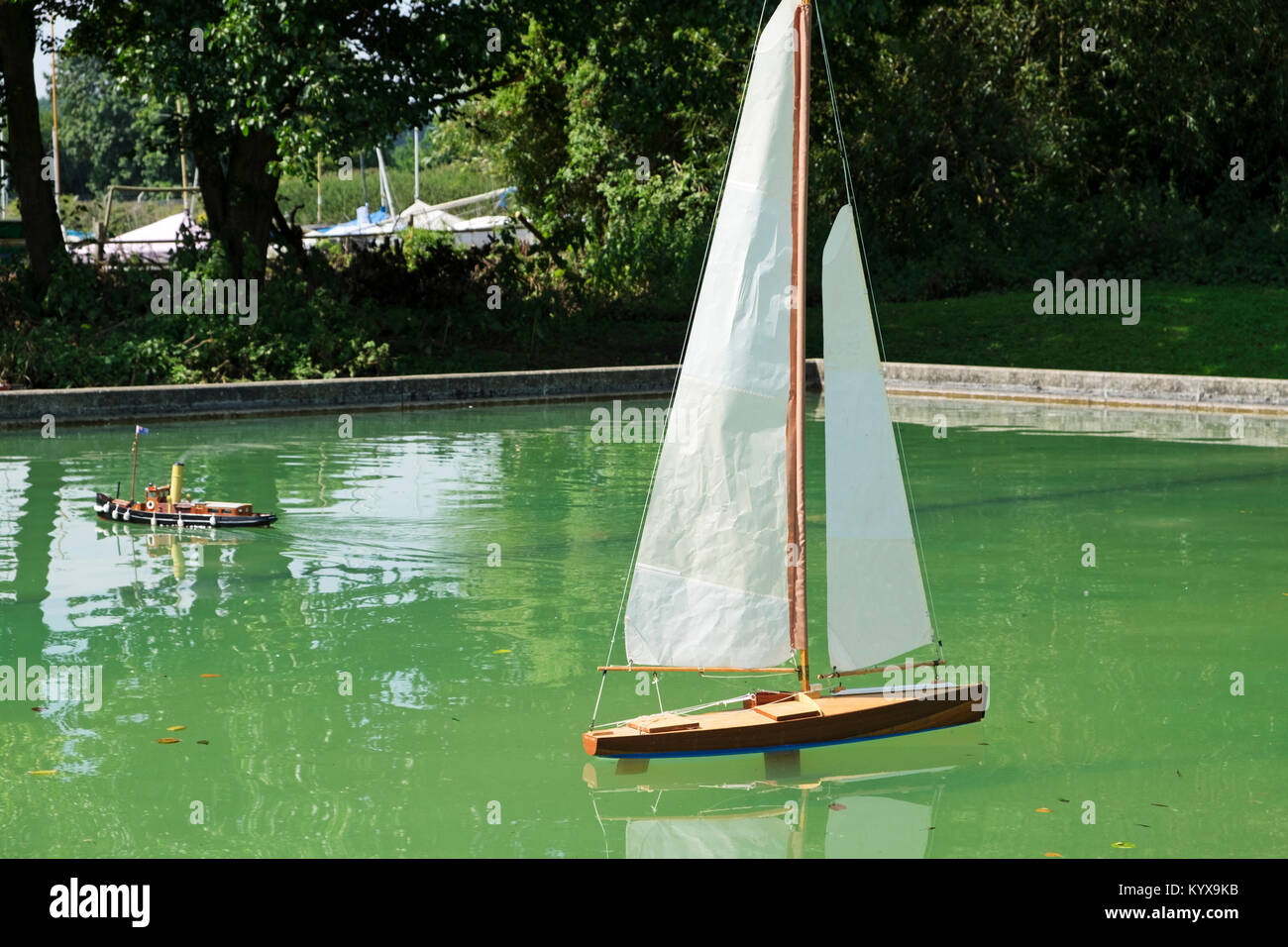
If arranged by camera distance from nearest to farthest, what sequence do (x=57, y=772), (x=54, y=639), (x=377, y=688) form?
(x=57, y=772) → (x=377, y=688) → (x=54, y=639)

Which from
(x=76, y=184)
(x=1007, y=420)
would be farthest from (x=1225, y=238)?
(x=76, y=184)

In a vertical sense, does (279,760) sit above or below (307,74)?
below

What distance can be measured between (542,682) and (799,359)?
249 centimetres

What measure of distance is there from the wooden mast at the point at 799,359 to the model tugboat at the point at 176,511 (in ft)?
22.6

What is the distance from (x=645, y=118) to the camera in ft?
79.4

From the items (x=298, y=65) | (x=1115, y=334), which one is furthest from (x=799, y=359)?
(x=1115, y=334)

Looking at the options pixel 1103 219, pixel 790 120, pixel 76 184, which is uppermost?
pixel 76 184

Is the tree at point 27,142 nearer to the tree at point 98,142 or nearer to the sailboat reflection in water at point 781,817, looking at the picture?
the sailboat reflection in water at point 781,817

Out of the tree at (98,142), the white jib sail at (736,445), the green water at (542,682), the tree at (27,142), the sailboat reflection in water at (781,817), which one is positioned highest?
the tree at (98,142)

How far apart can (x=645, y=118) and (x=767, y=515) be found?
702 inches

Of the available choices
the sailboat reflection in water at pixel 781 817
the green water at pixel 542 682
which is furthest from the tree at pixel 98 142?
the sailboat reflection in water at pixel 781 817

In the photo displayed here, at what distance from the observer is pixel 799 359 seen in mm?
7172

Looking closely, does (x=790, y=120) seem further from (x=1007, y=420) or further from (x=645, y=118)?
(x=645, y=118)

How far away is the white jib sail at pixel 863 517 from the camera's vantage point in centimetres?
714
